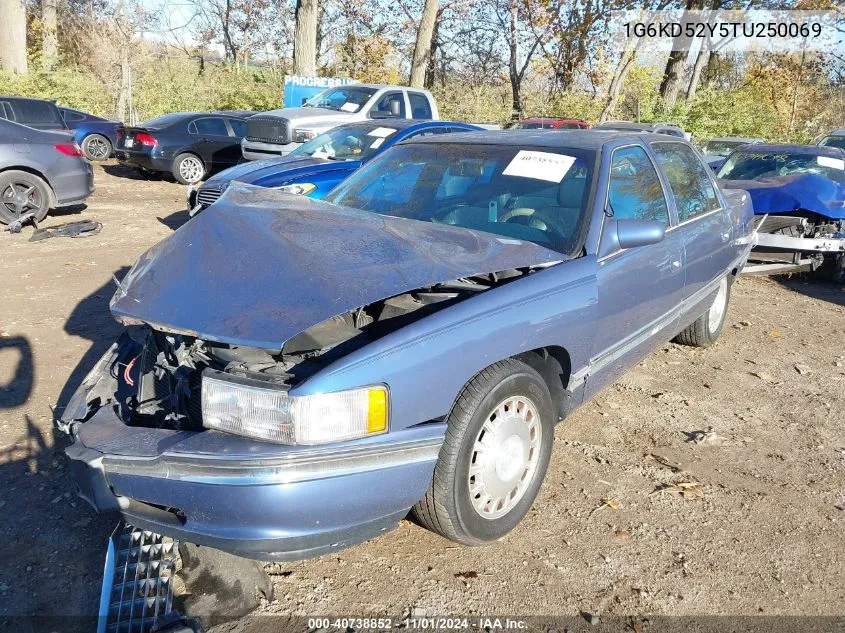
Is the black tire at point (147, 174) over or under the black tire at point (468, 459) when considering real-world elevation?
over

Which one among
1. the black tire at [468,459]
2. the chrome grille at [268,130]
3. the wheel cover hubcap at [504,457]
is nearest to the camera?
the black tire at [468,459]

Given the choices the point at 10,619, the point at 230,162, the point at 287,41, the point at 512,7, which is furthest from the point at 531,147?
the point at 287,41

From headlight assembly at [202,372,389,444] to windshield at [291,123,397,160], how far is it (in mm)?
6408

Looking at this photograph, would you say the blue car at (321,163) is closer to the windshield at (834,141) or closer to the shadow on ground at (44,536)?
the shadow on ground at (44,536)

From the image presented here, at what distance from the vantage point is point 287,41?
33.5 meters

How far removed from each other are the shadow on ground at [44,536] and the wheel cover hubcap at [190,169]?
10049 millimetres

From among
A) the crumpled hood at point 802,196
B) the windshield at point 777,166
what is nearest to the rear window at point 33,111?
the windshield at point 777,166

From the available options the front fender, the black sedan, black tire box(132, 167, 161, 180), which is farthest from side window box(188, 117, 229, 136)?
the front fender

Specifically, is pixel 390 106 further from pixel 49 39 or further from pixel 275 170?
pixel 49 39

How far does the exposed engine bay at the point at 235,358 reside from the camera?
2.56 metres

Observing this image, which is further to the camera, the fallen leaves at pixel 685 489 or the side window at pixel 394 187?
the side window at pixel 394 187

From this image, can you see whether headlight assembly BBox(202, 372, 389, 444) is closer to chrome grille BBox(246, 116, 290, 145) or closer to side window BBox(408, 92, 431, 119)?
chrome grille BBox(246, 116, 290, 145)

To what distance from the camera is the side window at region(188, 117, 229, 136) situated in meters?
13.4

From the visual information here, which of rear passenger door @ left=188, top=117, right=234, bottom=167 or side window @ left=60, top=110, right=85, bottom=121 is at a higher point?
side window @ left=60, top=110, right=85, bottom=121
